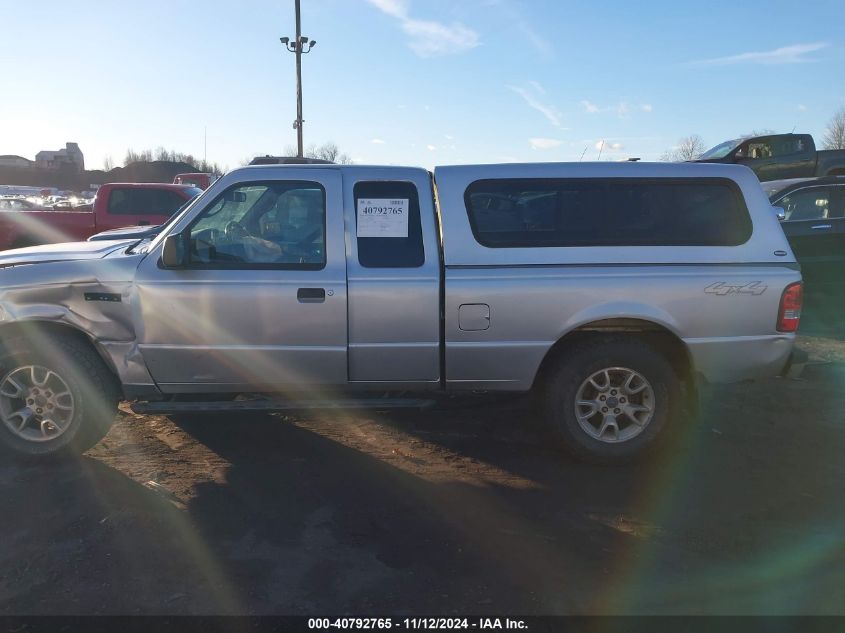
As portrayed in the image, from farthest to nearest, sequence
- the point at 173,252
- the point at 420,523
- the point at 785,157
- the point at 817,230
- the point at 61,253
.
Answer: the point at 785,157 < the point at 817,230 < the point at 61,253 < the point at 173,252 < the point at 420,523

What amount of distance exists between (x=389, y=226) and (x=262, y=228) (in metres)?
0.87

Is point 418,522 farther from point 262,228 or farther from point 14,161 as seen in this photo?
point 14,161

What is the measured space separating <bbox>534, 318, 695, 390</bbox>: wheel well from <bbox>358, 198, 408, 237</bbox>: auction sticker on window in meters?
1.30

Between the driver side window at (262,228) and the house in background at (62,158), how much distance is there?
84.1 metres

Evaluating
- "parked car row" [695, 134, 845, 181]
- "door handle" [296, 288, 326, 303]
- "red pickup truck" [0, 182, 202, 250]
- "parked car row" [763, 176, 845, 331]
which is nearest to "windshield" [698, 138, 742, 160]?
"parked car row" [695, 134, 845, 181]

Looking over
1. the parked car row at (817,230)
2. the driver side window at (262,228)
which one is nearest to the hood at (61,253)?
the driver side window at (262,228)

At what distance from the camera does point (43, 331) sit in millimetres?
4461

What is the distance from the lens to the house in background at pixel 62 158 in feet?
255

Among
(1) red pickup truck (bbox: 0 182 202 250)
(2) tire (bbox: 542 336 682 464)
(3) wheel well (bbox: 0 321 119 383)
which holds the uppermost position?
(1) red pickup truck (bbox: 0 182 202 250)

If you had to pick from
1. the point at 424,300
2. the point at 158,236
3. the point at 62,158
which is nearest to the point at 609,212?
the point at 424,300

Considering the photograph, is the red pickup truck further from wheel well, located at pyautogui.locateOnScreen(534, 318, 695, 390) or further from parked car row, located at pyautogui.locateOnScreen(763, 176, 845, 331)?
parked car row, located at pyautogui.locateOnScreen(763, 176, 845, 331)

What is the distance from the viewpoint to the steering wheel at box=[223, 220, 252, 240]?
14.6 ft

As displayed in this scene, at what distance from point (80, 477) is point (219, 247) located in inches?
69.4

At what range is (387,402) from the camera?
175 inches
